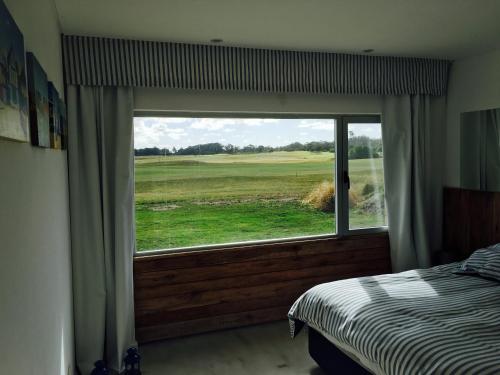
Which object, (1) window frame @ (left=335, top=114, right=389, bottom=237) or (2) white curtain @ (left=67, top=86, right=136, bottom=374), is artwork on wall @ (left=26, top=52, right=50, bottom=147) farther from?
(1) window frame @ (left=335, top=114, right=389, bottom=237)

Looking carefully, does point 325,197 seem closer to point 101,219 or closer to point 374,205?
point 374,205

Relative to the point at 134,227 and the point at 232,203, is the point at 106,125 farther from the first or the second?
the point at 232,203

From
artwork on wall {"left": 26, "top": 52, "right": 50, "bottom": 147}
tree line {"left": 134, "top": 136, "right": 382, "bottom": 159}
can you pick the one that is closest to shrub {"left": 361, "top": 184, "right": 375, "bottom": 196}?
tree line {"left": 134, "top": 136, "right": 382, "bottom": 159}

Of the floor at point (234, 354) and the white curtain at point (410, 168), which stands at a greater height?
the white curtain at point (410, 168)

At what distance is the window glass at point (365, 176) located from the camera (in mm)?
3947

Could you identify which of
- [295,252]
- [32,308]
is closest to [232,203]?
[295,252]

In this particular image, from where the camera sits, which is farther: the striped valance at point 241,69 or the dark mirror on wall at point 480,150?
the dark mirror on wall at point 480,150

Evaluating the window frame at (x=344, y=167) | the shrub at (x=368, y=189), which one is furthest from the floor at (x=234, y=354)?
the shrub at (x=368, y=189)

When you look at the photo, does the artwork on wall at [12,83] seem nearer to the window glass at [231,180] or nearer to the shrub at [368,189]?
the window glass at [231,180]

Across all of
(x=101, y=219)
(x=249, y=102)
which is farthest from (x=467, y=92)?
(x=101, y=219)

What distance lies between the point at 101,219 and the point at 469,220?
3.17 meters

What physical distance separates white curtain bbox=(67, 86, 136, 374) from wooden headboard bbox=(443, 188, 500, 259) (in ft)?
9.59

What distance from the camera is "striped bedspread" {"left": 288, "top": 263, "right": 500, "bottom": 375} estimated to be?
197 centimetres

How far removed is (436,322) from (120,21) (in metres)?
2.53
